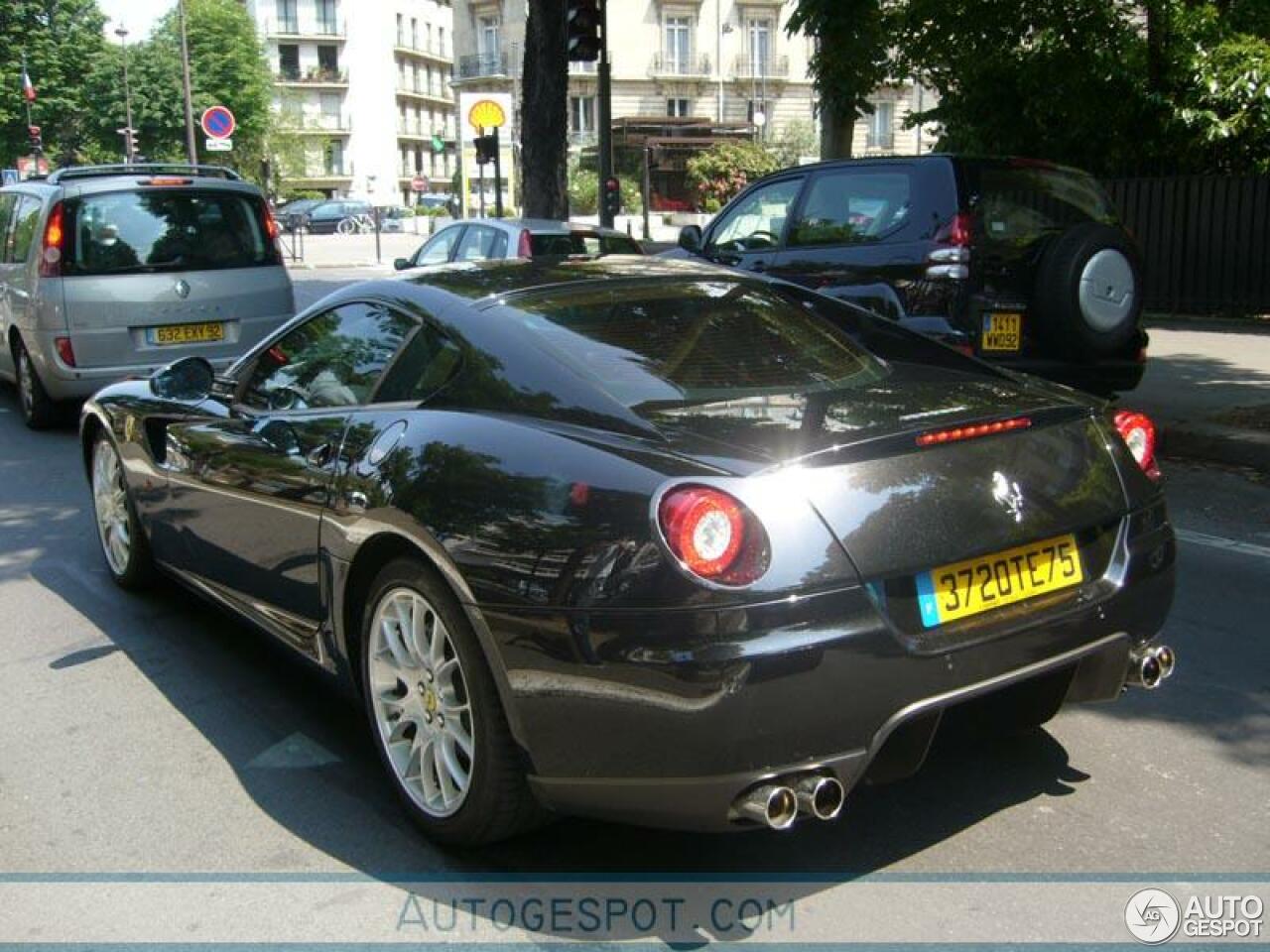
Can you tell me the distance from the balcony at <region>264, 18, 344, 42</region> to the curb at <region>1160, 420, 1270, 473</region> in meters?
91.5

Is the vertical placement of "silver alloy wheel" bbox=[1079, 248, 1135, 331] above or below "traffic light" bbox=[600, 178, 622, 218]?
below

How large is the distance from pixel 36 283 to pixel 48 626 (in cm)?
501

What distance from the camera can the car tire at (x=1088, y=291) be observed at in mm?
7387

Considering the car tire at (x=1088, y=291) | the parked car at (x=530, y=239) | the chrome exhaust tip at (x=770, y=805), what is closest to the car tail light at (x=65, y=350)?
the parked car at (x=530, y=239)

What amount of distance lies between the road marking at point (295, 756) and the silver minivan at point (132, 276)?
618cm

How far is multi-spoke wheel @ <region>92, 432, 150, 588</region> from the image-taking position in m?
5.36

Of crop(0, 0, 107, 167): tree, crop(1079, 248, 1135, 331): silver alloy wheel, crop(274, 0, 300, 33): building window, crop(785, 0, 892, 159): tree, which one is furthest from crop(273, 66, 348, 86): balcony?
crop(1079, 248, 1135, 331): silver alloy wheel

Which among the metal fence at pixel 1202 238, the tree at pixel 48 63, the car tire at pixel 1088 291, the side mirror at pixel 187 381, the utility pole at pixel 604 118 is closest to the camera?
the side mirror at pixel 187 381

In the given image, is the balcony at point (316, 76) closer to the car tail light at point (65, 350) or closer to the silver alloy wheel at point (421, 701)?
the car tail light at point (65, 350)

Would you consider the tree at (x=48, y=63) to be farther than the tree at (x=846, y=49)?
Yes

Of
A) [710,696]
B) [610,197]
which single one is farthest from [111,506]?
[610,197]

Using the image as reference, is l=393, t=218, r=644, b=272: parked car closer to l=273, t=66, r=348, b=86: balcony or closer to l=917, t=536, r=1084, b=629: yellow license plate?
l=917, t=536, r=1084, b=629: yellow license plate

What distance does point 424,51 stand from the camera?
95.9 meters

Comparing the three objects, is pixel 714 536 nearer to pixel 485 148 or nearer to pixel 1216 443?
pixel 1216 443
